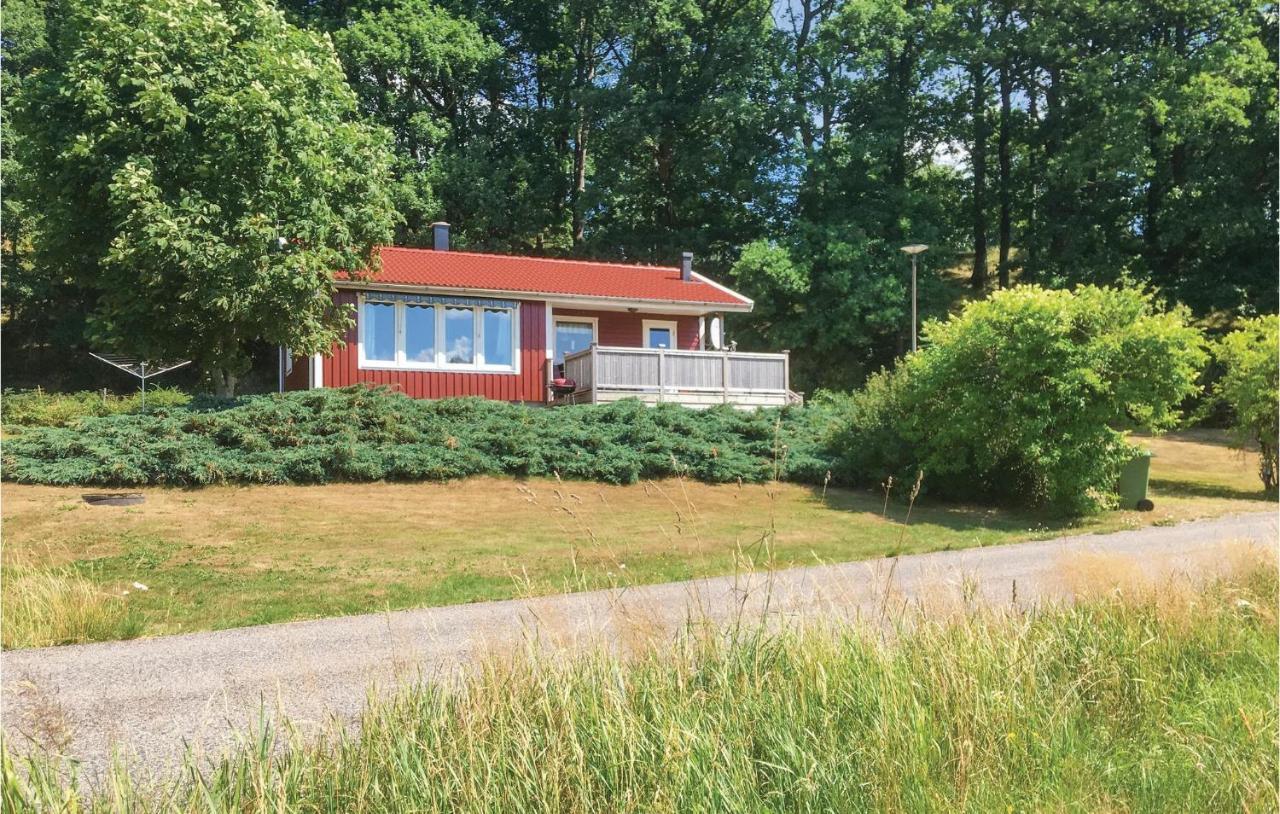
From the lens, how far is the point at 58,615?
684 cm

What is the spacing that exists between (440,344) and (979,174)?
27094mm

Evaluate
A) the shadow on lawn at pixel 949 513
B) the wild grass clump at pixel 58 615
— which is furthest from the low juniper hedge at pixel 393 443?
the wild grass clump at pixel 58 615

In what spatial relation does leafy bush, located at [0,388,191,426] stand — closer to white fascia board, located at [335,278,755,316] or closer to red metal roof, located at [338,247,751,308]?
white fascia board, located at [335,278,755,316]

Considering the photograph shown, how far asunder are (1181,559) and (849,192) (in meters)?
27.8

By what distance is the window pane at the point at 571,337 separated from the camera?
79.5 ft

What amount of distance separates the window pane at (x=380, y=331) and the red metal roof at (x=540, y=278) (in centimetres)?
70

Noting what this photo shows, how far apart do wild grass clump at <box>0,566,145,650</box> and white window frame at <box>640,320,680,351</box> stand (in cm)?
1850

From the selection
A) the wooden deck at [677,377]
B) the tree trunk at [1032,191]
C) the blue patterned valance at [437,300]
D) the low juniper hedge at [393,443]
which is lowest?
the low juniper hedge at [393,443]

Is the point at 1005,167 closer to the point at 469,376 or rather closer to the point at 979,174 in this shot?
the point at 979,174

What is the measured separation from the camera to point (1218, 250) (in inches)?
1265

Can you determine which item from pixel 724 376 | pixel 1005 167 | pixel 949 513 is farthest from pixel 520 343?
pixel 1005 167

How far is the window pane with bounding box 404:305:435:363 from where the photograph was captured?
21.5m

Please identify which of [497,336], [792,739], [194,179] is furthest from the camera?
[497,336]

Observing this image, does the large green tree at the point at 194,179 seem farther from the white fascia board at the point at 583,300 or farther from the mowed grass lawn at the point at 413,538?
the mowed grass lawn at the point at 413,538
